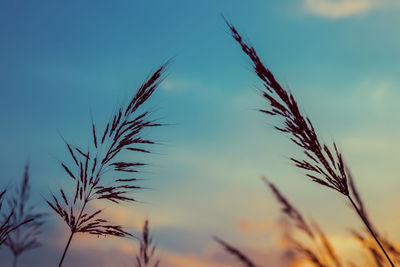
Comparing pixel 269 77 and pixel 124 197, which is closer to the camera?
pixel 269 77

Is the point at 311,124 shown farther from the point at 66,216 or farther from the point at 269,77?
the point at 66,216

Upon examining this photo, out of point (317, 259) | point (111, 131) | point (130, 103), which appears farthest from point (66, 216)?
point (317, 259)

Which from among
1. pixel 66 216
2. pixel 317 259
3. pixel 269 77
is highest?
pixel 269 77

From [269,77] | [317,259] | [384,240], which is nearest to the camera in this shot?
[269,77]

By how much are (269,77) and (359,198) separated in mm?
2087

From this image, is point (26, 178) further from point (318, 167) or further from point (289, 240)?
point (318, 167)

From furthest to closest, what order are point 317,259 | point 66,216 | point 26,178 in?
point 26,178 → point 317,259 → point 66,216

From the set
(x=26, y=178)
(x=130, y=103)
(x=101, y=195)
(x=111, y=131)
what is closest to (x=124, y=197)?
(x=101, y=195)

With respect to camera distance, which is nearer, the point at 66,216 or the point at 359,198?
the point at 66,216

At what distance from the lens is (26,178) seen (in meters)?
6.98

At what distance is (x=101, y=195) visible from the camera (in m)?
2.44

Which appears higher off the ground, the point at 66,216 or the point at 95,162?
the point at 95,162

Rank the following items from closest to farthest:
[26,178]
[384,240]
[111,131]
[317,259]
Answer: [111,131] → [317,259] → [384,240] → [26,178]

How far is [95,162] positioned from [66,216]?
0.39 m
